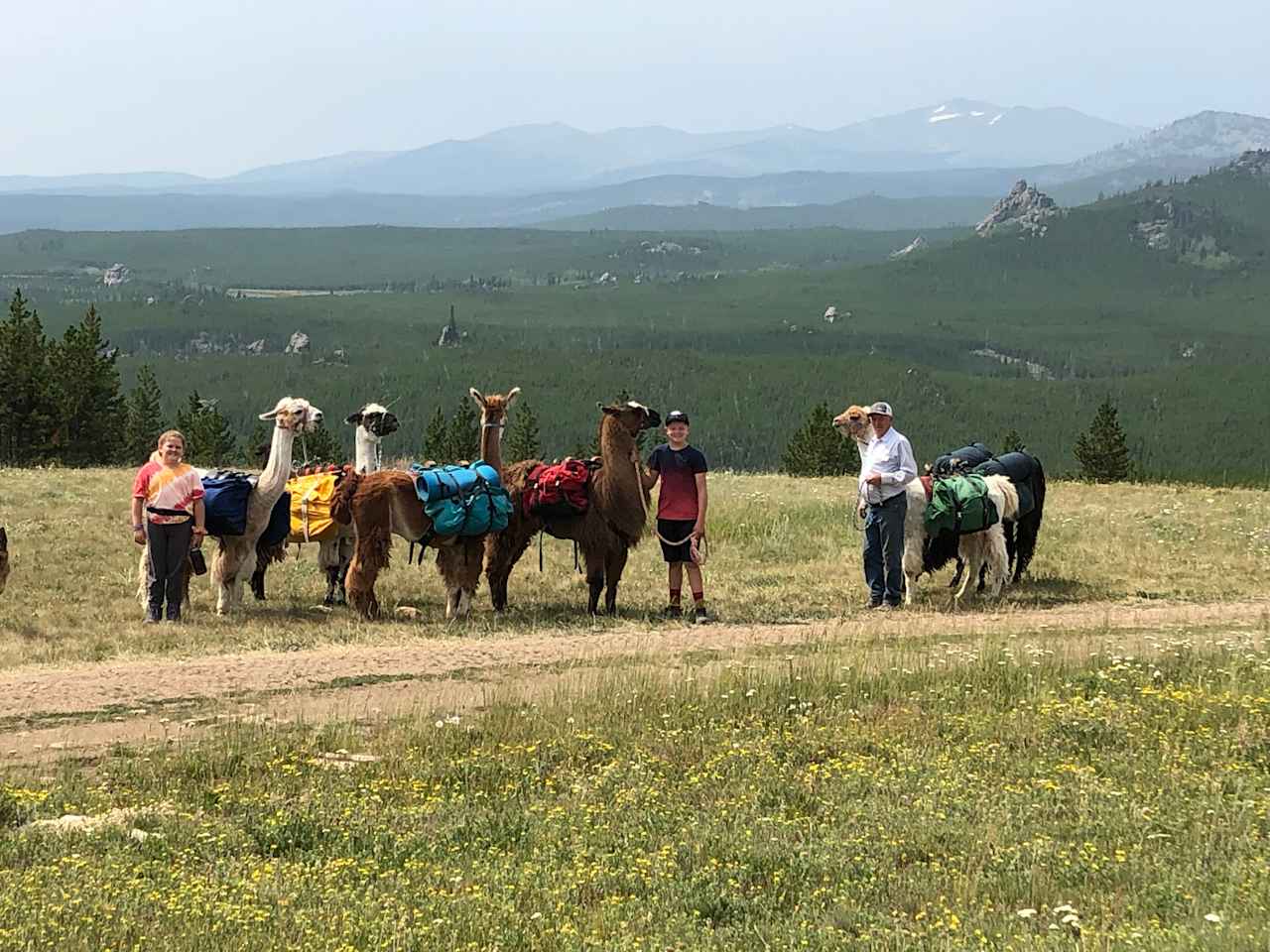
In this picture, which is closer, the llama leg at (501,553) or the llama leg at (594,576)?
the llama leg at (594,576)

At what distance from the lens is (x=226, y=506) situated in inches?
624

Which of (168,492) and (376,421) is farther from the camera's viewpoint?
(376,421)

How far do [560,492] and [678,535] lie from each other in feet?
4.41

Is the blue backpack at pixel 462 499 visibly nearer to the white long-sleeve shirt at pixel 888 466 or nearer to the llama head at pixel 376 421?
the llama head at pixel 376 421

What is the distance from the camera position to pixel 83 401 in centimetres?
5972

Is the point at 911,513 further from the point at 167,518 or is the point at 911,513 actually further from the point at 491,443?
the point at 167,518

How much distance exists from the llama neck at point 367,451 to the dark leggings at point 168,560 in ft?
7.46

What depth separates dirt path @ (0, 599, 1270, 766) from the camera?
10.3m

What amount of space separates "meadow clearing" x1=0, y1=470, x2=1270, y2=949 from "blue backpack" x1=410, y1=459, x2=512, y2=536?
104cm

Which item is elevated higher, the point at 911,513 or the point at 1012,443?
the point at 911,513

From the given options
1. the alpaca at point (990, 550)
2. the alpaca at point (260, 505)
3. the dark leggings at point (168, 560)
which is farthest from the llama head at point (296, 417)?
the alpaca at point (990, 550)

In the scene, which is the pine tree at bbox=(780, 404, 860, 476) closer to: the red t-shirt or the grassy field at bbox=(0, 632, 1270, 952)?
the red t-shirt

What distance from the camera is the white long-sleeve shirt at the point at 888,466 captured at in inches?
655

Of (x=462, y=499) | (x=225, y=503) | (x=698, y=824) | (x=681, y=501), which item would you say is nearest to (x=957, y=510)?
(x=681, y=501)
